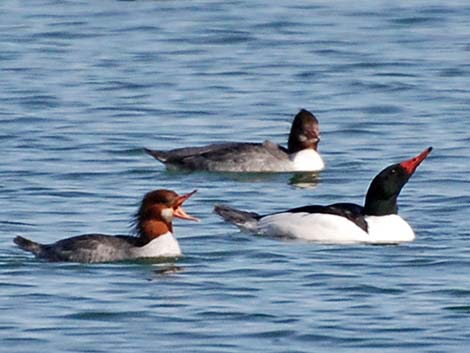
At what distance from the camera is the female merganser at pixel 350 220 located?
20438mm

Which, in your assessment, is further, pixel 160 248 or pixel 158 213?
pixel 158 213

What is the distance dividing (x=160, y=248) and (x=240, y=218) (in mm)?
1825

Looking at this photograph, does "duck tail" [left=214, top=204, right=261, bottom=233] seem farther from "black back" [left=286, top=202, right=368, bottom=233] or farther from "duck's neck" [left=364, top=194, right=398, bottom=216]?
"duck's neck" [left=364, top=194, right=398, bottom=216]

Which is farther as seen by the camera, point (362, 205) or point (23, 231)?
point (362, 205)

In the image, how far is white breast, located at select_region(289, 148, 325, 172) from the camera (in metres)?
24.4

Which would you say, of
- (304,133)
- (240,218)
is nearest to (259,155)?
(304,133)

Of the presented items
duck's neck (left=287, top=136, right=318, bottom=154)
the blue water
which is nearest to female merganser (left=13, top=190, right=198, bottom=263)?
the blue water

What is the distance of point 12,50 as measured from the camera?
3356 centimetres

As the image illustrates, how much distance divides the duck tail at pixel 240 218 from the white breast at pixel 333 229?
0.07 m

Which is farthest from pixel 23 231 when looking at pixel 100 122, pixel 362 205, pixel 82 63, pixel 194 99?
pixel 82 63

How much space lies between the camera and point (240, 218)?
2067 cm

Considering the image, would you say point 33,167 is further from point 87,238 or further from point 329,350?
point 329,350

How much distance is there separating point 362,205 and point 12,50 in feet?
40.7

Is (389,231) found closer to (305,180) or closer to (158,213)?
(158,213)
